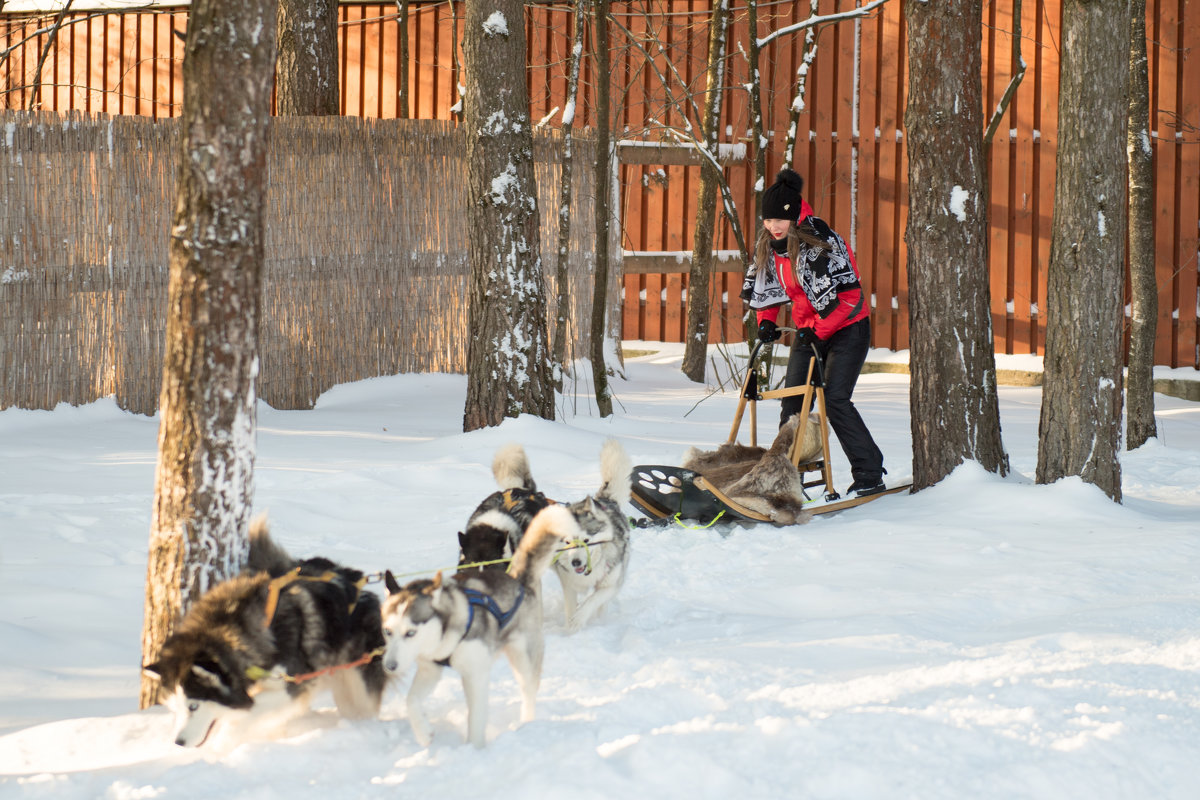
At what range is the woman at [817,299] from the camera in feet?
22.0

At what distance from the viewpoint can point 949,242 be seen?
6.77 metres

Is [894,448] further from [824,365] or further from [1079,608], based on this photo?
[1079,608]

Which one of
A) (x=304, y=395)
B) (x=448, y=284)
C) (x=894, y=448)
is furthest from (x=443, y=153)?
(x=894, y=448)

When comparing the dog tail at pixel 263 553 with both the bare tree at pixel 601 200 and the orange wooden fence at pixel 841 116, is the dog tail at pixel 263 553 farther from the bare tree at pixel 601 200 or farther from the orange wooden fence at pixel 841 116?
the orange wooden fence at pixel 841 116

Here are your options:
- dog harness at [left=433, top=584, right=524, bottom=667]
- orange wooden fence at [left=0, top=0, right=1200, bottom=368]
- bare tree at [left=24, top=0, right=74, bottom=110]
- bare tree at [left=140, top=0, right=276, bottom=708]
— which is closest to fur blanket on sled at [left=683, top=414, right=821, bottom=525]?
dog harness at [left=433, top=584, right=524, bottom=667]

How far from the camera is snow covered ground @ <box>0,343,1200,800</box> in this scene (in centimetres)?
298

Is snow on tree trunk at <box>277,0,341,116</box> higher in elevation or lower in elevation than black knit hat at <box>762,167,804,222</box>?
higher

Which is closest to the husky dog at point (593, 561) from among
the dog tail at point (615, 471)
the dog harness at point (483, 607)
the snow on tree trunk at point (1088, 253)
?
the dog tail at point (615, 471)

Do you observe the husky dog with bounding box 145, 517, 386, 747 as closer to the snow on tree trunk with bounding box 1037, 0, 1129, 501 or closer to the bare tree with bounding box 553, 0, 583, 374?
the snow on tree trunk with bounding box 1037, 0, 1129, 501

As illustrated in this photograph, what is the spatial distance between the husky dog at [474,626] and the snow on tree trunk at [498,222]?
4569 millimetres

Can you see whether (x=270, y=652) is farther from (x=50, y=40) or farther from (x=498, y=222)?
(x=50, y=40)

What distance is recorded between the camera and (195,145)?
340 cm

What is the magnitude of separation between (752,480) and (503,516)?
85.7 inches

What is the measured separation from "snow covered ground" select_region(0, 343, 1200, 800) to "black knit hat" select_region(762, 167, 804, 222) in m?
1.76
